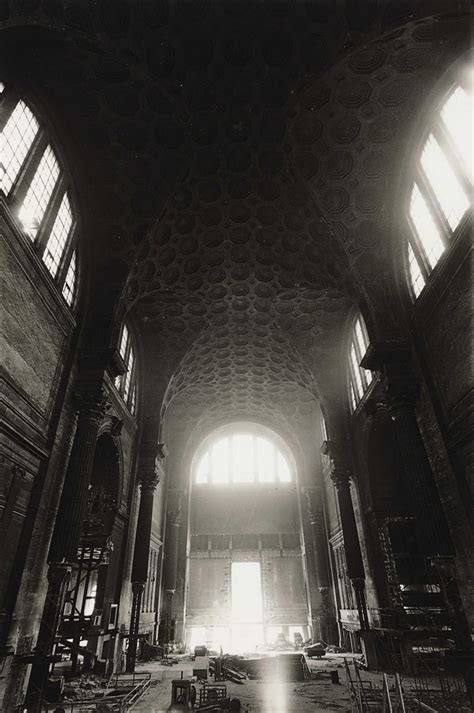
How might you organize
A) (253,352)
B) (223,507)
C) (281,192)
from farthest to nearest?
(223,507) → (253,352) → (281,192)

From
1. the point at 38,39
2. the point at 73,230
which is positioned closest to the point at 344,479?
the point at 73,230

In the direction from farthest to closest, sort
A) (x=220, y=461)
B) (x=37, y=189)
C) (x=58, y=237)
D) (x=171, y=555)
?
1. (x=220, y=461)
2. (x=171, y=555)
3. (x=58, y=237)
4. (x=37, y=189)

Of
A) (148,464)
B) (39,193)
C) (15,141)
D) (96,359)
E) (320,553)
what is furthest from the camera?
(320,553)

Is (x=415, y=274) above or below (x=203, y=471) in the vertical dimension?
below

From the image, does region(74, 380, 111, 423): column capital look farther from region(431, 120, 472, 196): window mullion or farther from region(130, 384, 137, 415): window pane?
region(431, 120, 472, 196): window mullion

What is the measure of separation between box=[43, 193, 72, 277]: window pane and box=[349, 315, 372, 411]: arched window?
1195cm

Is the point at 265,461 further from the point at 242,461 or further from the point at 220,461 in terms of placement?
the point at 220,461

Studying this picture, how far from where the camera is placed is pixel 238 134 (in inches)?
534

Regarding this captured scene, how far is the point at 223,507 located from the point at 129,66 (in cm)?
2513

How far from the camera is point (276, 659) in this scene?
50.1ft

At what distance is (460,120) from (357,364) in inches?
408

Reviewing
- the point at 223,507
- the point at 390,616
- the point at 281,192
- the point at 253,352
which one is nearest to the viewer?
the point at 390,616

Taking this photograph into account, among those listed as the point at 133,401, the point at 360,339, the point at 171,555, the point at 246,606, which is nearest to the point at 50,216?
the point at 133,401

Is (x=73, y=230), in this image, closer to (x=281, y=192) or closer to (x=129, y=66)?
(x=129, y=66)
